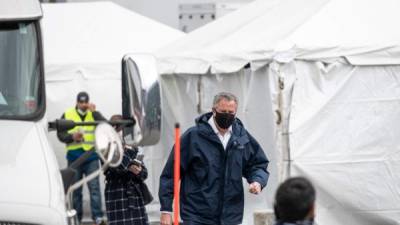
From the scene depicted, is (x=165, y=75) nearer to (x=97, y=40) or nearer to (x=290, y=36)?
(x=290, y=36)

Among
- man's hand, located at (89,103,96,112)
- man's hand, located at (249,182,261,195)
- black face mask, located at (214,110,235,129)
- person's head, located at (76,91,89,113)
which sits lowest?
man's hand, located at (89,103,96,112)

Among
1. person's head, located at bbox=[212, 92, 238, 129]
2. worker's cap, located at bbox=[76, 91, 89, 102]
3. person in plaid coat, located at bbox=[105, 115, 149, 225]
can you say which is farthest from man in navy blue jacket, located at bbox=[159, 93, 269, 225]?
worker's cap, located at bbox=[76, 91, 89, 102]

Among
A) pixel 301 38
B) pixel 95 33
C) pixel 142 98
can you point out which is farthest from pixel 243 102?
pixel 142 98

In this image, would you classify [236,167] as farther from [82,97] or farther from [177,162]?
[82,97]

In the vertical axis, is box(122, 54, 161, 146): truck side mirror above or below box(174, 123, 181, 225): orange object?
above

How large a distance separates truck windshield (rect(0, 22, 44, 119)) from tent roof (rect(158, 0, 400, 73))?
6541mm

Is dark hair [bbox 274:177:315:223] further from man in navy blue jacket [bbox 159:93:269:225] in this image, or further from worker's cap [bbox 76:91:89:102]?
worker's cap [bbox 76:91:89:102]

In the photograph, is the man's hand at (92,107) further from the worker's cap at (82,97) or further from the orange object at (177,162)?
the orange object at (177,162)

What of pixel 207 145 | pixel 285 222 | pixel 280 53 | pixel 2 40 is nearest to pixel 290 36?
pixel 280 53

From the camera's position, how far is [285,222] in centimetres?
542

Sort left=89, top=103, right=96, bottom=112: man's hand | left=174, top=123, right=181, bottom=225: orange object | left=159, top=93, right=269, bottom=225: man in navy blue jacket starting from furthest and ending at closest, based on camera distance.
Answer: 1. left=89, top=103, right=96, bottom=112: man's hand
2. left=159, top=93, right=269, bottom=225: man in navy blue jacket
3. left=174, top=123, right=181, bottom=225: orange object

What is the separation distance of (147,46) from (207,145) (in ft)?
33.9

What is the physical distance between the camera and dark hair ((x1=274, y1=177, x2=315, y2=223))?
5.34 metres

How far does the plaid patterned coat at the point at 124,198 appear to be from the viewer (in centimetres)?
1099
